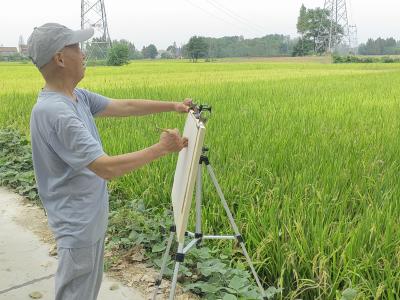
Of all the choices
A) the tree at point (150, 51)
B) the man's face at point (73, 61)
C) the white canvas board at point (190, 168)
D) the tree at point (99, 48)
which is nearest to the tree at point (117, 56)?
the tree at point (99, 48)

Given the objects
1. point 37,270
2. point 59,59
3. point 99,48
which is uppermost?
point 99,48

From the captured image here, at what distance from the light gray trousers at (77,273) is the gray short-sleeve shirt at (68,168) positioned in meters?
0.03

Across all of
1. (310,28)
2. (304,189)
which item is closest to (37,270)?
(304,189)

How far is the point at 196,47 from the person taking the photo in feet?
238

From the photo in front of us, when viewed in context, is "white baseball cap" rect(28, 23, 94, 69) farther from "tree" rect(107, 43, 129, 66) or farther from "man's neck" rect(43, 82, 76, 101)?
"tree" rect(107, 43, 129, 66)

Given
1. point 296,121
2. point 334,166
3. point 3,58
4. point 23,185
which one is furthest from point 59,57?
point 3,58

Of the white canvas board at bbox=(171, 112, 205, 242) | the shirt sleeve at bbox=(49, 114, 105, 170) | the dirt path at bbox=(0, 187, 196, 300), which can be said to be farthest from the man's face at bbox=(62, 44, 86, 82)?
the dirt path at bbox=(0, 187, 196, 300)

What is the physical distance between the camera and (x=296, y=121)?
5.81 metres

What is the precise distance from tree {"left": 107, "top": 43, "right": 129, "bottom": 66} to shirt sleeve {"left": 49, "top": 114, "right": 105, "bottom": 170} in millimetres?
41813

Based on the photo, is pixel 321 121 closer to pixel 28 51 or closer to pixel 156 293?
pixel 156 293

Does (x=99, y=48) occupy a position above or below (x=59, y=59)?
above

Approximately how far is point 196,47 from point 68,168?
238ft

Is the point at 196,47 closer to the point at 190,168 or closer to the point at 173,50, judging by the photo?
the point at 173,50

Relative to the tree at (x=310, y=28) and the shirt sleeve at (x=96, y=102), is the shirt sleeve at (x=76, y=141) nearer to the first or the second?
the shirt sleeve at (x=96, y=102)
